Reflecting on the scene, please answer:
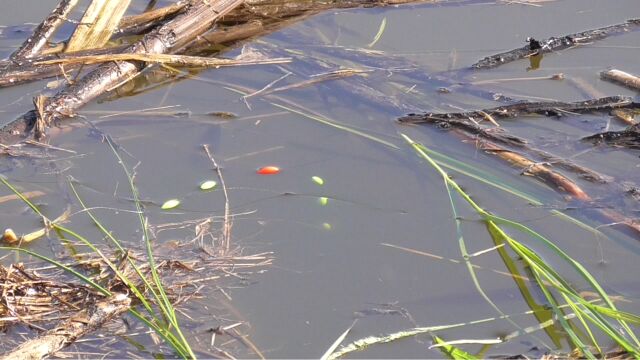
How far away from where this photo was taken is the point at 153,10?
484cm

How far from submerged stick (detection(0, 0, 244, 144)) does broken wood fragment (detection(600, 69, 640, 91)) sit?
2009 millimetres

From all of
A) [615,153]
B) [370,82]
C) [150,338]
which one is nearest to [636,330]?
[615,153]

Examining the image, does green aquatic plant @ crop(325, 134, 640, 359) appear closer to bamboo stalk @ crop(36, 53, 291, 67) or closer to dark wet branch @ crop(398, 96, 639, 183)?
dark wet branch @ crop(398, 96, 639, 183)

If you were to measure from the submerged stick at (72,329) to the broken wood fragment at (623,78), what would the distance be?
257 centimetres

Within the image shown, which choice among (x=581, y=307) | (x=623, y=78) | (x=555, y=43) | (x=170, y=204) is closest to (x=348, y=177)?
(x=170, y=204)

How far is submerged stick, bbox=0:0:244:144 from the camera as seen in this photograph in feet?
12.6

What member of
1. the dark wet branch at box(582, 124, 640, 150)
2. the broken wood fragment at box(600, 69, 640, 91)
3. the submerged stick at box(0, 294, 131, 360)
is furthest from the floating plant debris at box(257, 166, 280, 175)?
the broken wood fragment at box(600, 69, 640, 91)

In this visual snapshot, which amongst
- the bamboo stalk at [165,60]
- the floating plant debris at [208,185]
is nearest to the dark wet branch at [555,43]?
the bamboo stalk at [165,60]

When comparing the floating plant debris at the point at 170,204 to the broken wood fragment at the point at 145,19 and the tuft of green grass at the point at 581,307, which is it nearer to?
the tuft of green grass at the point at 581,307

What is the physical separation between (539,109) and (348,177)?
99 centimetres

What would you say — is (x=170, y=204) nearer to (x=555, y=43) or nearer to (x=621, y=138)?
(x=621, y=138)

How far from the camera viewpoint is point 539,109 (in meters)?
3.88

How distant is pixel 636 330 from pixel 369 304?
85cm

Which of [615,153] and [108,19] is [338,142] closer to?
[615,153]
